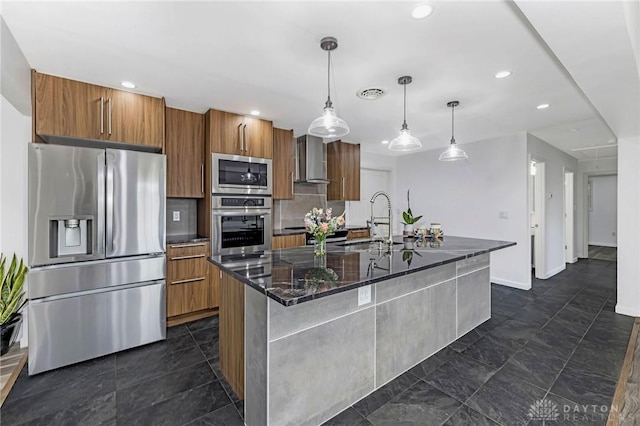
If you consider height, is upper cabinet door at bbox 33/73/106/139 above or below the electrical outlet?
above

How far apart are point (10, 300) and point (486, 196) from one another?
589 cm

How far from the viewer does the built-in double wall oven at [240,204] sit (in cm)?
339

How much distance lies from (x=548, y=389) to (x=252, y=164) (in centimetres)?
349

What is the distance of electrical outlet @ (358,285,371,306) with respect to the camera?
1.88m

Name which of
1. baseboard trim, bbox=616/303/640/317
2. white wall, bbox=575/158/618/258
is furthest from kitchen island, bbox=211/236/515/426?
white wall, bbox=575/158/618/258

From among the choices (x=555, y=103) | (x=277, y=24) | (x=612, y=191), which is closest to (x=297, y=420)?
(x=277, y=24)

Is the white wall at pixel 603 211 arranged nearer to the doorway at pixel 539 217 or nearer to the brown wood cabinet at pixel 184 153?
the doorway at pixel 539 217

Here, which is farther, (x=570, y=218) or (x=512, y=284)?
(x=570, y=218)

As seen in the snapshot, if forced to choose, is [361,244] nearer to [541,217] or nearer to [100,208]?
[100,208]

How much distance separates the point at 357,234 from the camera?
5020 mm

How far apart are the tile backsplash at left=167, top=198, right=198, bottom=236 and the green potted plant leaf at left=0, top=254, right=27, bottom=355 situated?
4.46 feet

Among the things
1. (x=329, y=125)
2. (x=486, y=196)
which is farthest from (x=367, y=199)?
(x=329, y=125)

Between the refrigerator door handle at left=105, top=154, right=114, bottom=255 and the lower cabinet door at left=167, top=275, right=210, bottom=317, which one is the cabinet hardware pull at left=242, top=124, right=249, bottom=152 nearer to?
the refrigerator door handle at left=105, top=154, right=114, bottom=255

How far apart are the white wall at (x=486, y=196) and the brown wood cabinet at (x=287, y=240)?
9.47 feet
